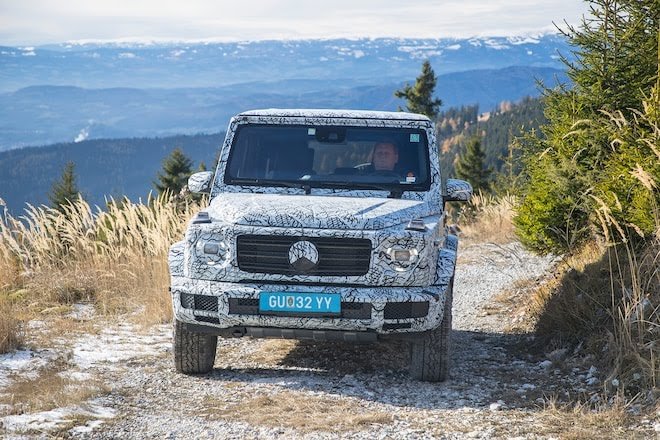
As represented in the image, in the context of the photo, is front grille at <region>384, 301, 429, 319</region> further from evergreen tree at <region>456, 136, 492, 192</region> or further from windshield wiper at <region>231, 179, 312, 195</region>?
evergreen tree at <region>456, 136, 492, 192</region>

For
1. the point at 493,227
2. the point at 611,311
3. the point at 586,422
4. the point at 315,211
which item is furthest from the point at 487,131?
the point at 586,422

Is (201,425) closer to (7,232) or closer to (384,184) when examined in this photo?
(384,184)

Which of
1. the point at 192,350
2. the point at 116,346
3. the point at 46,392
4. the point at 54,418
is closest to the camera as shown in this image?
the point at 54,418

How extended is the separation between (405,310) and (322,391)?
83 centimetres

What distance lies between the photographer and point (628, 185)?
7.03 m

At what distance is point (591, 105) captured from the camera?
828 cm

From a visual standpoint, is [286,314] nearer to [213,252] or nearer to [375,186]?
[213,252]

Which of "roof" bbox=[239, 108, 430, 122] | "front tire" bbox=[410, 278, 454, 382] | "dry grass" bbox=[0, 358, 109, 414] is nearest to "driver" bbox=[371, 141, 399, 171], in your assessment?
"roof" bbox=[239, 108, 430, 122]

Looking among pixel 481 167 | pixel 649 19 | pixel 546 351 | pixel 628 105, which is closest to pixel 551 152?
pixel 628 105

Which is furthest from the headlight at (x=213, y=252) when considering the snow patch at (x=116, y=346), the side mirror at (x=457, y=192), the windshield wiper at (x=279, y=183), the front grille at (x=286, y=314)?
the side mirror at (x=457, y=192)

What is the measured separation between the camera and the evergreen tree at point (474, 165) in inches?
2392

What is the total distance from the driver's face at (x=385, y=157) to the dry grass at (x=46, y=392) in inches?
113

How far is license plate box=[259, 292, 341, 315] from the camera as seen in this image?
18.1 feet

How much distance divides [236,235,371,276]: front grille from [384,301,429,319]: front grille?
0.31 m
